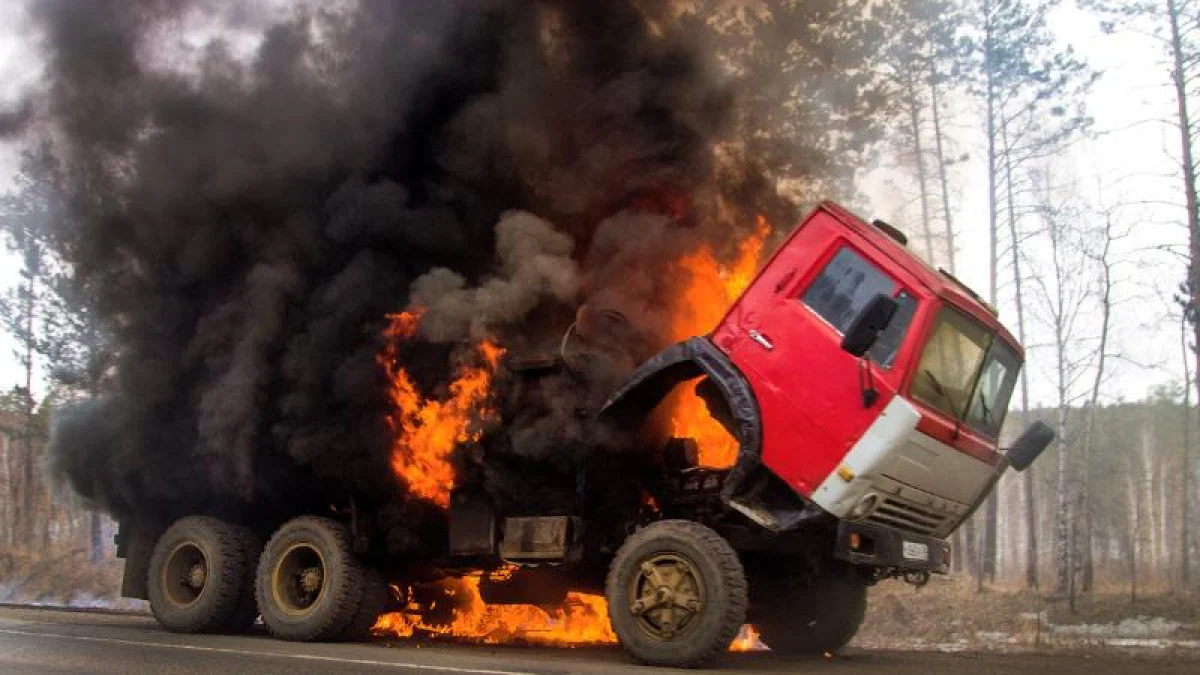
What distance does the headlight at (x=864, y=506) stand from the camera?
23.7ft

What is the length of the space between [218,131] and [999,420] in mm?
8466

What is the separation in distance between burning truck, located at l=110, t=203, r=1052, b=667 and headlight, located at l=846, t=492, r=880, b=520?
0.02 m

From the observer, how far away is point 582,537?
8.61 metres

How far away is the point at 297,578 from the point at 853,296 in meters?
6.14

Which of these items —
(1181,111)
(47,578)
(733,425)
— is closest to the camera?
(733,425)

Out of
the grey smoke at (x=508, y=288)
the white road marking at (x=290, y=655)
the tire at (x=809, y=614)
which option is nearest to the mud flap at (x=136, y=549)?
the white road marking at (x=290, y=655)

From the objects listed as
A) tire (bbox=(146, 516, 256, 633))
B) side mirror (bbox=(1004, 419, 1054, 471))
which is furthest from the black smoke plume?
side mirror (bbox=(1004, 419, 1054, 471))

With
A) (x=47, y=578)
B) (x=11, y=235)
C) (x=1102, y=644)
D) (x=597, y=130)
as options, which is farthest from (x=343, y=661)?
(x=47, y=578)

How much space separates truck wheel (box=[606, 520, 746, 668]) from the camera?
721cm

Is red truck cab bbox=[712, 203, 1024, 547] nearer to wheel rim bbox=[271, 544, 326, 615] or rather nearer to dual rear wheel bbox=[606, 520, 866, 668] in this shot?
dual rear wheel bbox=[606, 520, 866, 668]

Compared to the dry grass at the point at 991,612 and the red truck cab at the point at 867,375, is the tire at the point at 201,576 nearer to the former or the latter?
the red truck cab at the point at 867,375

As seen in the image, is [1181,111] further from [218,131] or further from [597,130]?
[218,131]

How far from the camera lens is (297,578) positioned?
995 cm

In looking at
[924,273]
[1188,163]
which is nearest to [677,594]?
[924,273]
